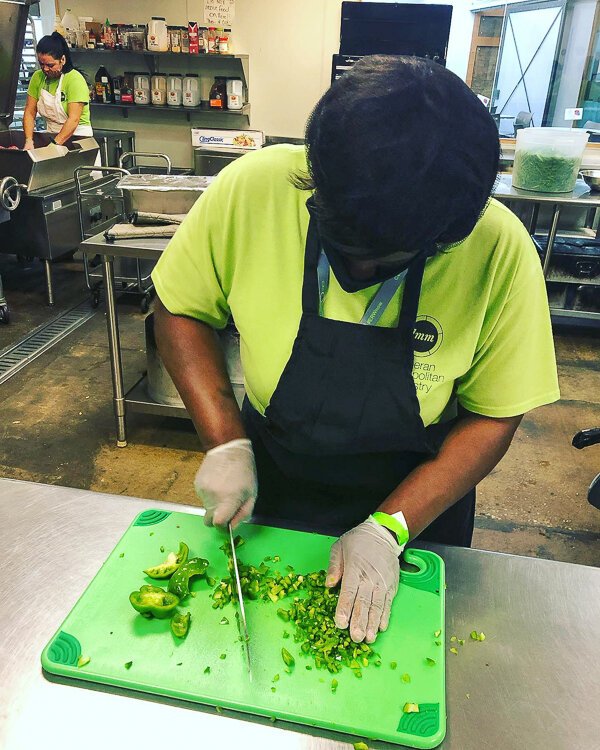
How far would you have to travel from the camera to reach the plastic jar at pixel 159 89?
19.9 feet

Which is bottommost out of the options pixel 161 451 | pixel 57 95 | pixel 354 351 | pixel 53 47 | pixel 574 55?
pixel 161 451

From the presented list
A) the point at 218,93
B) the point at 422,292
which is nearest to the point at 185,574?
the point at 422,292

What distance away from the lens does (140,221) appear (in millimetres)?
2779

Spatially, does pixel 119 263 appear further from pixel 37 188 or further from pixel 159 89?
pixel 159 89

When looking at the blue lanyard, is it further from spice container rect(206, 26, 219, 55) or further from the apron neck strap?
spice container rect(206, 26, 219, 55)

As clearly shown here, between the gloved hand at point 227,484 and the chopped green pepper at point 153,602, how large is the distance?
158mm

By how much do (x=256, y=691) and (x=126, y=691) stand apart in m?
0.18

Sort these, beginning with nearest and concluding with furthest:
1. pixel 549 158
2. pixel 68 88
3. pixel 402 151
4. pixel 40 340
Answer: pixel 402 151 → pixel 549 158 → pixel 40 340 → pixel 68 88

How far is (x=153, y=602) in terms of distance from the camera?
36.9 inches

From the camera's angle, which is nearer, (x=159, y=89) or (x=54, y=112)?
(x=54, y=112)

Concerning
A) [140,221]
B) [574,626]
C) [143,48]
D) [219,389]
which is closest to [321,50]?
[143,48]

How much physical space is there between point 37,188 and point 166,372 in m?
2.12

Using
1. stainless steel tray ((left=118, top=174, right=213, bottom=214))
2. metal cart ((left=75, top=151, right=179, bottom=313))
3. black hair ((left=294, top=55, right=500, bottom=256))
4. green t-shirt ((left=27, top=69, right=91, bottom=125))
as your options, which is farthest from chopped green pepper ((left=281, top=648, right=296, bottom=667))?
green t-shirt ((left=27, top=69, right=91, bottom=125))

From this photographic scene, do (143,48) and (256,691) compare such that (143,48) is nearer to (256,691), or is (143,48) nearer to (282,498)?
(282,498)
